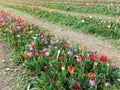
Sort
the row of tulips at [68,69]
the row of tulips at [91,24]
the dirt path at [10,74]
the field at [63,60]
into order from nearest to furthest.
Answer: the row of tulips at [68,69], the field at [63,60], the dirt path at [10,74], the row of tulips at [91,24]

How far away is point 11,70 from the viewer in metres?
5.56

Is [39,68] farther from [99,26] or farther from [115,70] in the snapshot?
[99,26]

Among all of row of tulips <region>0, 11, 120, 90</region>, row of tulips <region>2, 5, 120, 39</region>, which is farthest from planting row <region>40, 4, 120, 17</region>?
row of tulips <region>0, 11, 120, 90</region>

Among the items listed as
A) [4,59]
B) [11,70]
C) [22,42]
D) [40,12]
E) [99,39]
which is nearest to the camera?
[11,70]

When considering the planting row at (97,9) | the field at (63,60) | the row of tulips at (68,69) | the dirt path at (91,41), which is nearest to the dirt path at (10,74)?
the field at (63,60)

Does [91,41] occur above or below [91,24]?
below

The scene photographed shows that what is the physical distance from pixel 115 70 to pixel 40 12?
10378mm

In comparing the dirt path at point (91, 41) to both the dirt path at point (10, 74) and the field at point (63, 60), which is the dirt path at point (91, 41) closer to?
the field at point (63, 60)

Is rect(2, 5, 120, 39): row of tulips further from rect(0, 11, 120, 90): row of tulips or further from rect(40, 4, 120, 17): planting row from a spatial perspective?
rect(0, 11, 120, 90): row of tulips

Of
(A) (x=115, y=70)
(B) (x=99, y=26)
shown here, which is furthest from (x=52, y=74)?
(B) (x=99, y=26)

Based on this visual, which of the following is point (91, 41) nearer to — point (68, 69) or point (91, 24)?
point (91, 24)

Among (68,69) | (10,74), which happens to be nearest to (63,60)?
(68,69)

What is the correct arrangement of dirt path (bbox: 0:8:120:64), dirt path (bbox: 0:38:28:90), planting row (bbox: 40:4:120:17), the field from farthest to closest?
1. planting row (bbox: 40:4:120:17)
2. dirt path (bbox: 0:8:120:64)
3. dirt path (bbox: 0:38:28:90)
4. the field

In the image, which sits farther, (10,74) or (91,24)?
(91,24)
